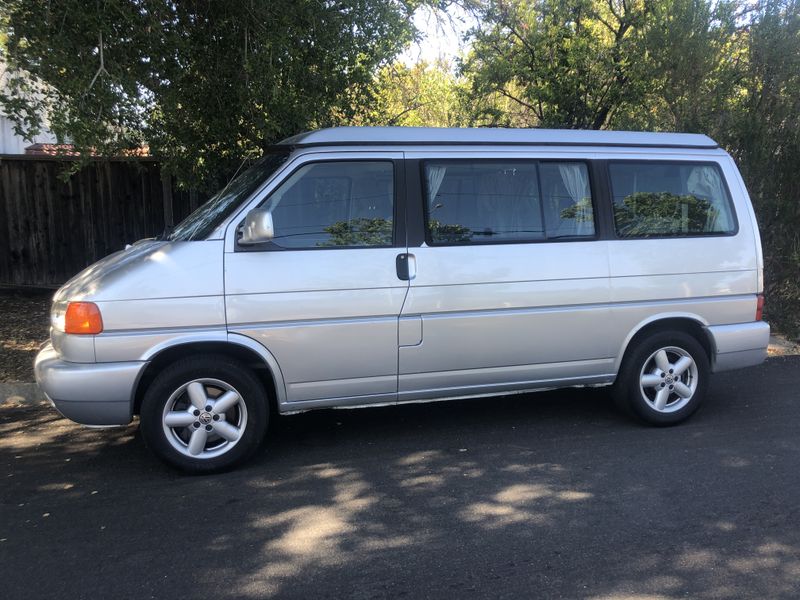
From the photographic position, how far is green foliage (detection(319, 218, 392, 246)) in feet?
14.7

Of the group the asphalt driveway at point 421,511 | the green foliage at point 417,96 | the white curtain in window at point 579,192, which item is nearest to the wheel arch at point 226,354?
the asphalt driveway at point 421,511

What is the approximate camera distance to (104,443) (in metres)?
5.06

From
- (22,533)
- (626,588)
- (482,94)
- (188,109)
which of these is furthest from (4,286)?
(626,588)

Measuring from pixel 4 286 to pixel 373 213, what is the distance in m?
7.46

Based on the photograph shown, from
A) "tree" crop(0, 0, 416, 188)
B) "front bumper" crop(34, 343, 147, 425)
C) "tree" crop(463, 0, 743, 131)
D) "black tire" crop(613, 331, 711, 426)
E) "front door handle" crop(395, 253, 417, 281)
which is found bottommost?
"black tire" crop(613, 331, 711, 426)

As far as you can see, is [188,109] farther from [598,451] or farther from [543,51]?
[543,51]

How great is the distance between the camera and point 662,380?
17.3 ft

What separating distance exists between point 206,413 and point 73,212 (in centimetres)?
667

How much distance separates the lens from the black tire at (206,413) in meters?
4.20

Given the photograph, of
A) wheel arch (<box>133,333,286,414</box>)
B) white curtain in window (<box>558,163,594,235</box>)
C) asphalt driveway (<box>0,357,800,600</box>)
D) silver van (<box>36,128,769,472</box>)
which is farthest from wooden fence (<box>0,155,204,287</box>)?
white curtain in window (<box>558,163,594,235</box>)

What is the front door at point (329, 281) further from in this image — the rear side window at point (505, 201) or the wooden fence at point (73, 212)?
the wooden fence at point (73, 212)

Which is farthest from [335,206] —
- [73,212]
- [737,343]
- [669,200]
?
[73,212]

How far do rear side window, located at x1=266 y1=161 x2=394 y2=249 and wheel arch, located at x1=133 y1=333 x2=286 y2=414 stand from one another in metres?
0.69

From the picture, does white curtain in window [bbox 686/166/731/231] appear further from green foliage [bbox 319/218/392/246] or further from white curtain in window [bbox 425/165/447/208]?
green foliage [bbox 319/218/392/246]
